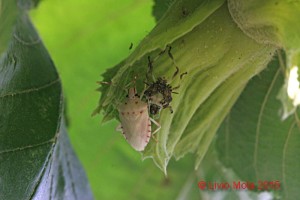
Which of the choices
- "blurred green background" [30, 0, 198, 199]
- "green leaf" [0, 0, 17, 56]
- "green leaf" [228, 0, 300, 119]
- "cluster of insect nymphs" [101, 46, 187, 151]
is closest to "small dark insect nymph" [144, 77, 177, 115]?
"cluster of insect nymphs" [101, 46, 187, 151]

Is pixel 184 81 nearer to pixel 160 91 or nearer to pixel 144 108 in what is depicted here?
pixel 160 91

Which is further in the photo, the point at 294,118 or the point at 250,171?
the point at 250,171

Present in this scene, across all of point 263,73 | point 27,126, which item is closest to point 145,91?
point 27,126

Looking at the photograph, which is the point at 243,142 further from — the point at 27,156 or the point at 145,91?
the point at 27,156

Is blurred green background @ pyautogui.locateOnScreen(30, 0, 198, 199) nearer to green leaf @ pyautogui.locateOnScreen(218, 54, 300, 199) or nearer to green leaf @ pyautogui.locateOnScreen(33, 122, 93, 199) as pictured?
green leaf @ pyautogui.locateOnScreen(218, 54, 300, 199)

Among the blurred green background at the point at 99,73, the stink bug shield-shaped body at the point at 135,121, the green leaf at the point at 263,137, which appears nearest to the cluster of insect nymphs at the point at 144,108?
the stink bug shield-shaped body at the point at 135,121

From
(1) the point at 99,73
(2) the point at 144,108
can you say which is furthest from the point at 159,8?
(1) the point at 99,73
